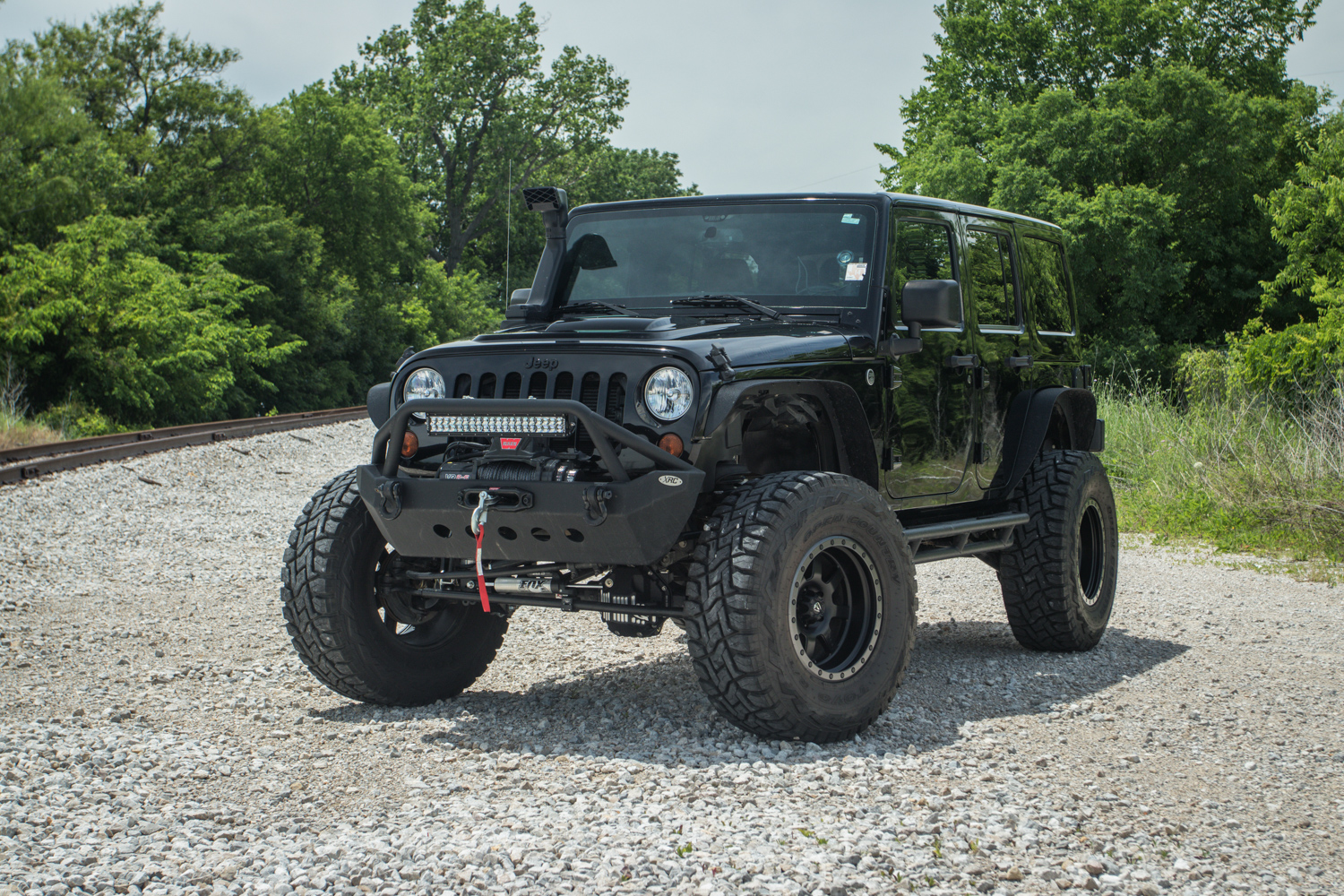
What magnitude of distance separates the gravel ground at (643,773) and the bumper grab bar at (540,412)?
42.8 inches

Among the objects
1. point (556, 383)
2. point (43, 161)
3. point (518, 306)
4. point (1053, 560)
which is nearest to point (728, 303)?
point (556, 383)

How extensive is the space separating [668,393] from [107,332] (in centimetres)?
2302

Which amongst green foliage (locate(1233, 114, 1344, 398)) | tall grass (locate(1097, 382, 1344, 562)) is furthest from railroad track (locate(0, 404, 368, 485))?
green foliage (locate(1233, 114, 1344, 398))

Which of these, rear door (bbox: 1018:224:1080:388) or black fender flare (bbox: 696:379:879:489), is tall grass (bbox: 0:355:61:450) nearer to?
rear door (bbox: 1018:224:1080:388)

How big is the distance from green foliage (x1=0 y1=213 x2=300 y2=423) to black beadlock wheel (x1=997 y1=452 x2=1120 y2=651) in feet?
69.0

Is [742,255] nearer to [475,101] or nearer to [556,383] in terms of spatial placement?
[556,383]

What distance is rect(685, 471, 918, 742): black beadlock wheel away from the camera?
4387 mm

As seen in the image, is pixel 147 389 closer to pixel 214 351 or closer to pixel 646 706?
pixel 214 351

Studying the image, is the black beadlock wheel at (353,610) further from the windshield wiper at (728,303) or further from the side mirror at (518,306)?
the windshield wiper at (728,303)

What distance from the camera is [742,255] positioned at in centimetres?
584

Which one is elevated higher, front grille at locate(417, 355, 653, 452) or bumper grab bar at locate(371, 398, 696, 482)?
front grille at locate(417, 355, 653, 452)

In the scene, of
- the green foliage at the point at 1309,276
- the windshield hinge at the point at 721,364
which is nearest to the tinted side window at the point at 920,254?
the windshield hinge at the point at 721,364

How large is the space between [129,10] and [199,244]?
9293mm

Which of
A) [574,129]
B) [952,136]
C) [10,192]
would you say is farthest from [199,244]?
[574,129]
